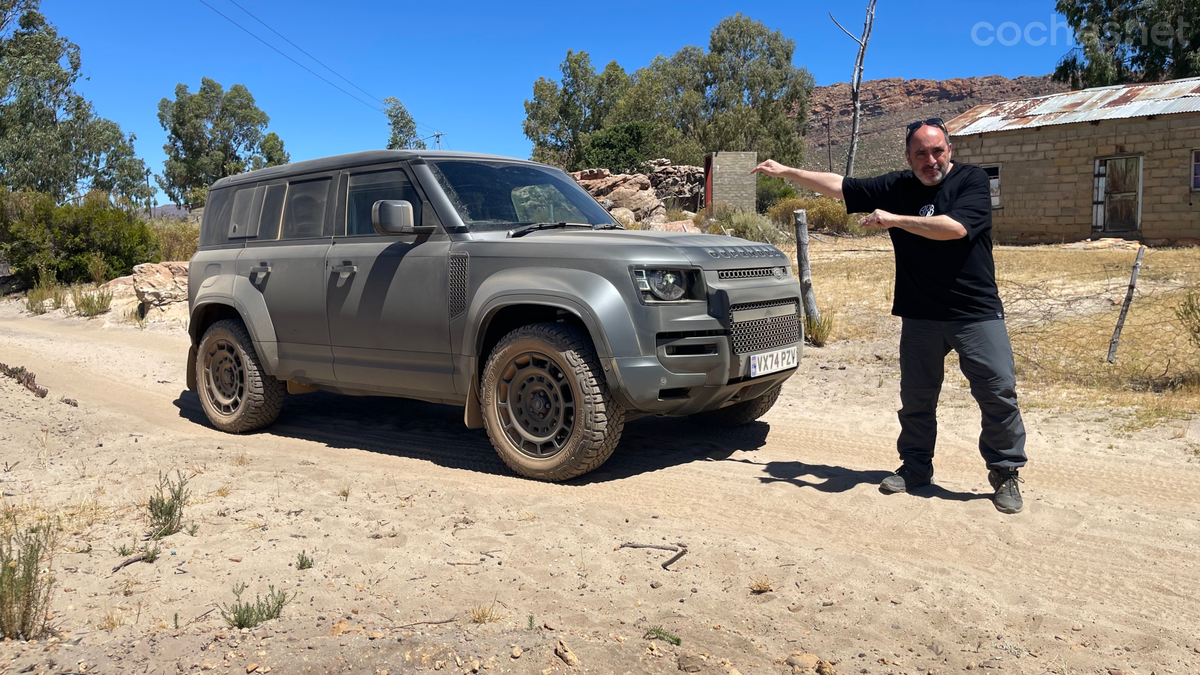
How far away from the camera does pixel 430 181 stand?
5.82 metres

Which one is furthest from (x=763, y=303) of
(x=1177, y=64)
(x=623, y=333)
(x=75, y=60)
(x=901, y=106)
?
(x=901, y=106)

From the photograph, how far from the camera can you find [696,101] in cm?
7162

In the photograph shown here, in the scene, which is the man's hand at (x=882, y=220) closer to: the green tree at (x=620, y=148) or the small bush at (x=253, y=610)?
the small bush at (x=253, y=610)

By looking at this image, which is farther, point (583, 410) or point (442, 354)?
point (442, 354)

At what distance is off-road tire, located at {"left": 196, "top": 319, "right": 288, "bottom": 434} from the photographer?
693 cm

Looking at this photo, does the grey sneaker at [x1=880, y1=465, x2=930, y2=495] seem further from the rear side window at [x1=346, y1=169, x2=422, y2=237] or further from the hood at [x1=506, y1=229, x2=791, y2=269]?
the rear side window at [x1=346, y1=169, x2=422, y2=237]

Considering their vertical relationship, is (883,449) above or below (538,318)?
below

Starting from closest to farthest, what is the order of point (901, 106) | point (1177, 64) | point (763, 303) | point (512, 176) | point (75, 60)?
point (763, 303) < point (512, 176) < point (1177, 64) < point (75, 60) < point (901, 106)

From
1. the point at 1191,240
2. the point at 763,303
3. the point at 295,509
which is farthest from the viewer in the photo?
the point at 1191,240

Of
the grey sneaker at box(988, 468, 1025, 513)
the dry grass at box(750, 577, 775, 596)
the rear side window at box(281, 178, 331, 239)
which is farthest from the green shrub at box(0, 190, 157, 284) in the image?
the grey sneaker at box(988, 468, 1025, 513)

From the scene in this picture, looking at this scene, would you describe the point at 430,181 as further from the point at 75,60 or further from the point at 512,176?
the point at 75,60

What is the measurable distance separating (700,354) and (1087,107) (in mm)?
23900

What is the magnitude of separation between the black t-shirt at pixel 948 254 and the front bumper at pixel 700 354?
0.88 m

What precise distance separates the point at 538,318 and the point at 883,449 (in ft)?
8.82
